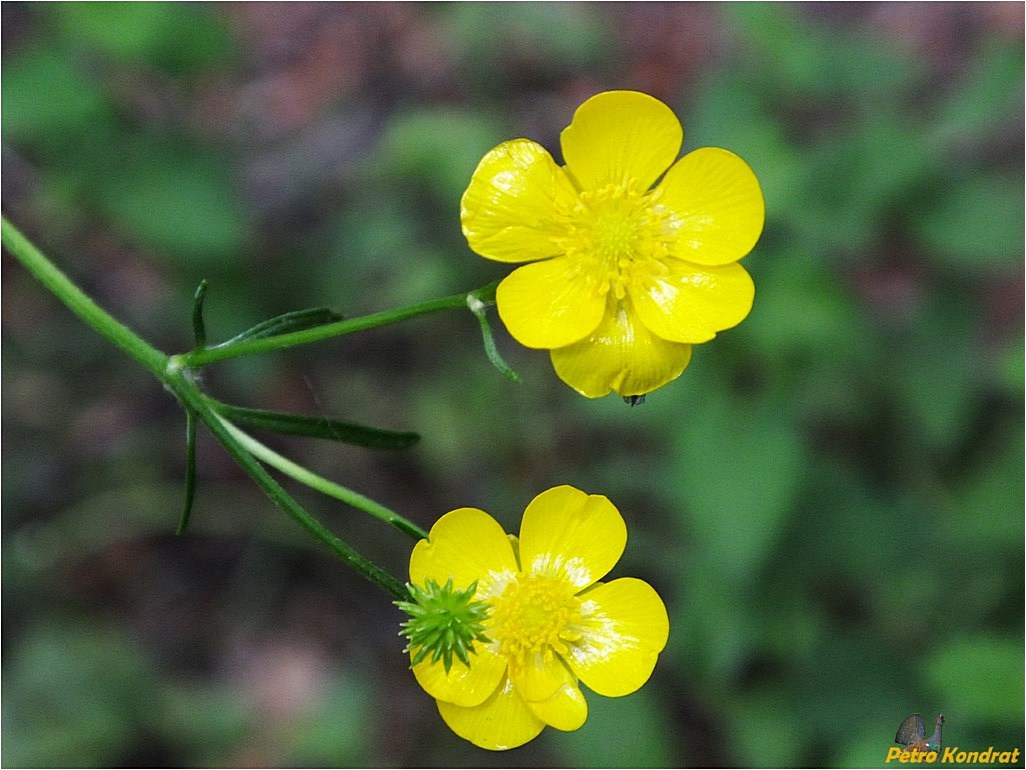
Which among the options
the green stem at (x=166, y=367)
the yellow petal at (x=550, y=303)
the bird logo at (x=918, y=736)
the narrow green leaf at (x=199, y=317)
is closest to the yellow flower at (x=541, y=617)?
the green stem at (x=166, y=367)

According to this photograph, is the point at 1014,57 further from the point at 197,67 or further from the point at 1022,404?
the point at 197,67

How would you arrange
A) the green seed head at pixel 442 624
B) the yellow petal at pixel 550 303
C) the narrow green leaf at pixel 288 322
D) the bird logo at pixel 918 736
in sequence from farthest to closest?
the bird logo at pixel 918 736
the narrow green leaf at pixel 288 322
the yellow petal at pixel 550 303
the green seed head at pixel 442 624

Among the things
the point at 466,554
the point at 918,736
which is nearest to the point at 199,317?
the point at 466,554

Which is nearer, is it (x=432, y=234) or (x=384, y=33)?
(x=432, y=234)

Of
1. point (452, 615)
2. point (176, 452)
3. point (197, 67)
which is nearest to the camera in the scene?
point (452, 615)

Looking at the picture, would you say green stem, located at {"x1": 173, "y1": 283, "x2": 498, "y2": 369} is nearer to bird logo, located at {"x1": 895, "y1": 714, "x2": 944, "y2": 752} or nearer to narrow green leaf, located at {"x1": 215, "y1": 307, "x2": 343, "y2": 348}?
narrow green leaf, located at {"x1": 215, "y1": 307, "x2": 343, "y2": 348}

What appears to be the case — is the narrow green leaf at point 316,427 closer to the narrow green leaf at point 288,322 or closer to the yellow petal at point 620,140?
the narrow green leaf at point 288,322

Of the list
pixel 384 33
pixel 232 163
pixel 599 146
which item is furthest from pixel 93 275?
pixel 599 146
